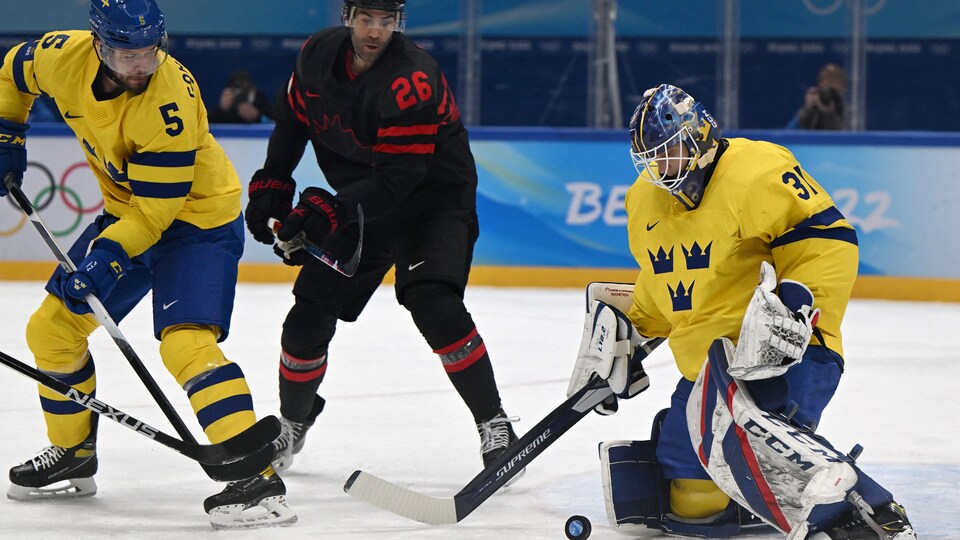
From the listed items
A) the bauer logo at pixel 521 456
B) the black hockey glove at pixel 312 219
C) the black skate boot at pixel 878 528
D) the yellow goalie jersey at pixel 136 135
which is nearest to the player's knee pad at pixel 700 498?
the bauer logo at pixel 521 456

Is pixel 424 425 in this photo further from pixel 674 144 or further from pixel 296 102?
pixel 674 144

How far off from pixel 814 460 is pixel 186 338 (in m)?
1.32

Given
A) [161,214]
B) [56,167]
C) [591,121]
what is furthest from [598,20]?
[161,214]

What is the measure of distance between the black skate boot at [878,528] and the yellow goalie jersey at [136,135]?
150cm

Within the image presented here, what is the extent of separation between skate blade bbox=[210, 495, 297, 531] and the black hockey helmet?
110 centimetres

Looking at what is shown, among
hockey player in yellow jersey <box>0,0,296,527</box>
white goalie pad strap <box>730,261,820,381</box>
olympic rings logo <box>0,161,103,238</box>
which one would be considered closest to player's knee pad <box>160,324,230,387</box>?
hockey player in yellow jersey <box>0,0,296,527</box>

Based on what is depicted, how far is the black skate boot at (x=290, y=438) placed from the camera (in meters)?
3.52

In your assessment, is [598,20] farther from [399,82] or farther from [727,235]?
[727,235]

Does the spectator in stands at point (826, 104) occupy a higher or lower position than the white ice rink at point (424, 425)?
higher

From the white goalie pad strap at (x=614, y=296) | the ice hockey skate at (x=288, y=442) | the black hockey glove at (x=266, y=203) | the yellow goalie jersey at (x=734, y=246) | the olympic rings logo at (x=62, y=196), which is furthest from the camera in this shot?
the olympic rings logo at (x=62, y=196)

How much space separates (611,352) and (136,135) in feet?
3.57

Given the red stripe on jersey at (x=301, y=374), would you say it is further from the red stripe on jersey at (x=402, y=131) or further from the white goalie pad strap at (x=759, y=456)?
the white goalie pad strap at (x=759, y=456)

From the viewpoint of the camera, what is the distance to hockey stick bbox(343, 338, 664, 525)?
295 cm

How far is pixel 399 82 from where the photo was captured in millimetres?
3211
